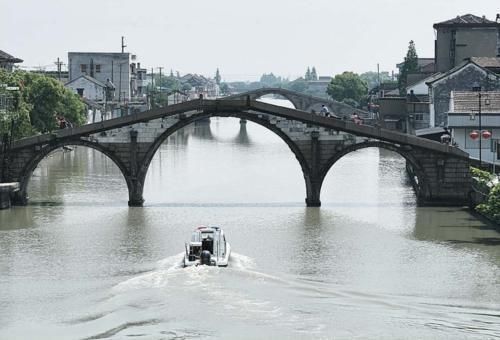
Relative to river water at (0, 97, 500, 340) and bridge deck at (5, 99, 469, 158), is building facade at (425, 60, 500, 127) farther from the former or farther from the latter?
bridge deck at (5, 99, 469, 158)

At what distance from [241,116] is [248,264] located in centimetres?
2200

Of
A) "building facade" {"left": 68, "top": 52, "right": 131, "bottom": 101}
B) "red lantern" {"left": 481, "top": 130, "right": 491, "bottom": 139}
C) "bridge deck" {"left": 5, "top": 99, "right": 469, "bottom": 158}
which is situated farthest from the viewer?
"building facade" {"left": 68, "top": 52, "right": 131, "bottom": 101}

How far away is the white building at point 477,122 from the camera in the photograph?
248ft

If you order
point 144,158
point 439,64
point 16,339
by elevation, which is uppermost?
point 439,64

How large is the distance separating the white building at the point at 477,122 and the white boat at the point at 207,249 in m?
26.0

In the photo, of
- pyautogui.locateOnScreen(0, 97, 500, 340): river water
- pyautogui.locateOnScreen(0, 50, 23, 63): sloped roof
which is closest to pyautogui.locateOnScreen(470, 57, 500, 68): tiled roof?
pyautogui.locateOnScreen(0, 97, 500, 340): river water

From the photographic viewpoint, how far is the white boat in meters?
49.6

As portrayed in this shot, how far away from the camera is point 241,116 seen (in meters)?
72.5

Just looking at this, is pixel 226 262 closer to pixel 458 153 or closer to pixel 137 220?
pixel 137 220

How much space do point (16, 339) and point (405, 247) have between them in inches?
932

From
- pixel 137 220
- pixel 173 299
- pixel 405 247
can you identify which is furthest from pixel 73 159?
pixel 173 299

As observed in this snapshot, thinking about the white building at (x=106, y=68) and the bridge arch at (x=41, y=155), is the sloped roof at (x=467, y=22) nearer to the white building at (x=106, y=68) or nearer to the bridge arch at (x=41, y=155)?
the bridge arch at (x=41, y=155)

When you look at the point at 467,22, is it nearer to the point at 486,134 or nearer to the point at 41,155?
the point at 486,134

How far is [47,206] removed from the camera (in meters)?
70.9
